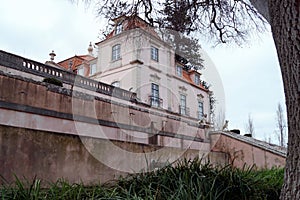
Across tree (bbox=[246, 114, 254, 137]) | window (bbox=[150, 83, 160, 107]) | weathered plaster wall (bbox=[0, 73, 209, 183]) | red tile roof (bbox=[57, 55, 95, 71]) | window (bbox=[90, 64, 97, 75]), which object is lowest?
weathered plaster wall (bbox=[0, 73, 209, 183])

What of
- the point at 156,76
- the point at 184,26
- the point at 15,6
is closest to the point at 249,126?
the point at 156,76

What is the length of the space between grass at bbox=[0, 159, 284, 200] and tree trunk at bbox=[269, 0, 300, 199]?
55 centimetres

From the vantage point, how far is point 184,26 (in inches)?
187

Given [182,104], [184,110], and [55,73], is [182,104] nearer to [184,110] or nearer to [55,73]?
[184,110]

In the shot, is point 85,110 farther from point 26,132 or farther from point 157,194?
point 157,194

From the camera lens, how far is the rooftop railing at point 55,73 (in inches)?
325

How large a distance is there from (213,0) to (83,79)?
644 centimetres

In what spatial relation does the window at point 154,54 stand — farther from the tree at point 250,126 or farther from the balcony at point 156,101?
the tree at point 250,126

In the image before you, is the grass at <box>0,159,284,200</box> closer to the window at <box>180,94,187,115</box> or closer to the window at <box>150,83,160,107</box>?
the window at <box>150,83,160,107</box>

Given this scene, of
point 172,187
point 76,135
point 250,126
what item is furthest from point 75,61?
point 172,187

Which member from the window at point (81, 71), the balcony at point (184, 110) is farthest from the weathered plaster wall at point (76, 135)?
the window at point (81, 71)

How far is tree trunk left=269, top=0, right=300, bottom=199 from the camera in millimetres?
1725

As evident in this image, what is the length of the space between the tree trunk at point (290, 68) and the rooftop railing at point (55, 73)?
26.0 feet

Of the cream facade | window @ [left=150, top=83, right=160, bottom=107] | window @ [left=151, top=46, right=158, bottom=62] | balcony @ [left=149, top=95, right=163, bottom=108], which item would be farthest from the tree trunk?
window @ [left=150, top=83, right=160, bottom=107]
